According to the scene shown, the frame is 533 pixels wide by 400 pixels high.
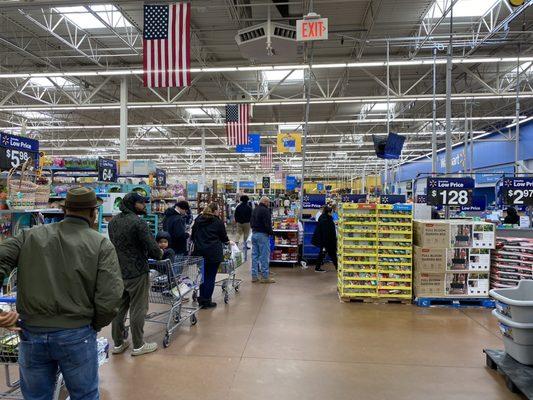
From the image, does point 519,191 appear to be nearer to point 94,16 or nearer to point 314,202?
point 314,202

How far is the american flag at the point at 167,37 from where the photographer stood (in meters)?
6.71

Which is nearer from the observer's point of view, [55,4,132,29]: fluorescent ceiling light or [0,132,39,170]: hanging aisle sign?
[0,132,39,170]: hanging aisle sign

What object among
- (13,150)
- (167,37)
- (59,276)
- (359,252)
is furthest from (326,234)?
(59,276)

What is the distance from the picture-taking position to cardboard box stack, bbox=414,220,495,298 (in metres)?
6.07

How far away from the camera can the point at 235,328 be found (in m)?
5.07

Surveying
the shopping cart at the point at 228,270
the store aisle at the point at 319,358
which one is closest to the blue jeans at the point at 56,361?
the store aisle at the point at 319,358

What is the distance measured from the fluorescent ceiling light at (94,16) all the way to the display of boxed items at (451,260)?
9.04m

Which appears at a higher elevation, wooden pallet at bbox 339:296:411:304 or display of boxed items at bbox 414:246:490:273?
display of boxed items at bbox 414:246:490:273

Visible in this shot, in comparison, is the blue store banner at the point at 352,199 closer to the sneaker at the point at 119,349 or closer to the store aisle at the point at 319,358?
the store aisle at the point at 319,358

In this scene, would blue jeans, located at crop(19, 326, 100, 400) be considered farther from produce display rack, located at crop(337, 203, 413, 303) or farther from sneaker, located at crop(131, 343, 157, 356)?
produce display rack, located at crop(337, 203, 413, 303)

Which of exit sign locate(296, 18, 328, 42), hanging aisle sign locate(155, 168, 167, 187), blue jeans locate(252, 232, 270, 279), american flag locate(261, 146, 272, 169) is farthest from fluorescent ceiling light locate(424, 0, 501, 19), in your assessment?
american flag locate(261, 146, 272, 169)

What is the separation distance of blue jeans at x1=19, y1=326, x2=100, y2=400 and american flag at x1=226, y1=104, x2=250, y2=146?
11860mm

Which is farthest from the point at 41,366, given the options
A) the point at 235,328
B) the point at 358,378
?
the point at 235,328

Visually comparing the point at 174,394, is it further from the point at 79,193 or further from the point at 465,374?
the point at 465,374
